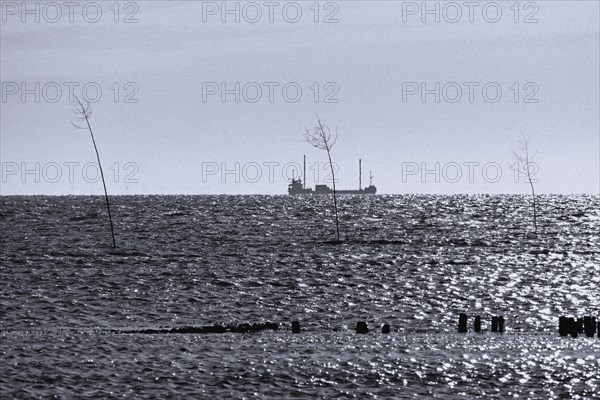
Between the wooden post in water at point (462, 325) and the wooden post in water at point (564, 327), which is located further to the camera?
the wooden post in water at point (462, 325)

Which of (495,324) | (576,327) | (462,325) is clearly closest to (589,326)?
(576,327)

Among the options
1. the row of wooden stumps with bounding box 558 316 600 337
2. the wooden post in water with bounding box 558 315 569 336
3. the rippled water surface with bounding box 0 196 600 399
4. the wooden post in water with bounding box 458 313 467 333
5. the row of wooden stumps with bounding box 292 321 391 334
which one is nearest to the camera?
the rippled water surface with bounding box 0 196 600 399

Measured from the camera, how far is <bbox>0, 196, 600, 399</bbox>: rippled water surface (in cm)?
3203

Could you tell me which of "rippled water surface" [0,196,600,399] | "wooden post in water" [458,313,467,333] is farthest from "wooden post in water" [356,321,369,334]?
"wooden post in water" [458,313,467,333]

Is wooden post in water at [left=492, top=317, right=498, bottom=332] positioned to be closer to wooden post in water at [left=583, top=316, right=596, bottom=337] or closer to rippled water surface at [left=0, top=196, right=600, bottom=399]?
rippled water surface at [left=0, top=196, right=600, bottom=399]

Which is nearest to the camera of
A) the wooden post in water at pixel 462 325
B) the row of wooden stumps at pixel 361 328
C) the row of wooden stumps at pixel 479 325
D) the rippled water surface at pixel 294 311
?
the rippled water surface at pixel 294 311

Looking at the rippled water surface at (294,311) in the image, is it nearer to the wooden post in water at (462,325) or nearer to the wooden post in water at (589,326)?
the wooden post in water at (462,325)

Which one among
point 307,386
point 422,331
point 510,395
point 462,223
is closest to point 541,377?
point 510,395

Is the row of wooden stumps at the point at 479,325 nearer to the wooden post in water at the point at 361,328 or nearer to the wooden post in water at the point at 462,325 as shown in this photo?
the wooden post in water at the point at 462,325

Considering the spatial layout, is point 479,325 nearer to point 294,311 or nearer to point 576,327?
point 576,327

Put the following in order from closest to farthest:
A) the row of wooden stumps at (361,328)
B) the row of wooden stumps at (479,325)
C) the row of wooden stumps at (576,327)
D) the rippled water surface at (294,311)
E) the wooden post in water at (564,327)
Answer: the rippled water surface at (294,311)
the row of wooden stumps at (361,328)
the row of wooden stumps at (576,327)
the wooden post in water at (564,327)
the row of wooden stumps at (479,325)

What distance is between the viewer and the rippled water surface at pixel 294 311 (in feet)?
105

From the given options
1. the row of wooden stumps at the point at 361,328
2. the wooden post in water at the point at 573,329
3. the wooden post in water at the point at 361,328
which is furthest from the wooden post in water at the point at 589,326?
the wooden post in water at the point at 361,328

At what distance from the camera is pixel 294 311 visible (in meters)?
53.8
